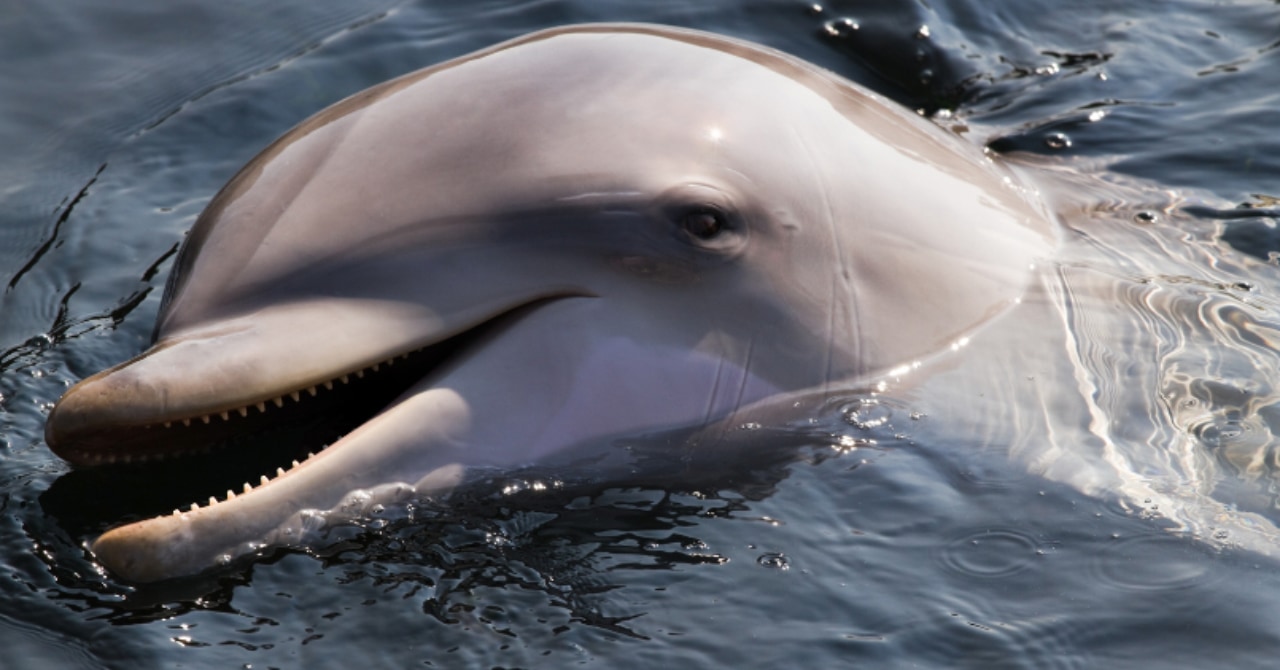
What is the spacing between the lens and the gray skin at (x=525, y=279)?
15.8 feet

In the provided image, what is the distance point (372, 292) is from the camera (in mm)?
5051

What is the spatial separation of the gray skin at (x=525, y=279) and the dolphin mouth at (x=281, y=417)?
1cm

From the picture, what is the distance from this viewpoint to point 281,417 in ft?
17.6

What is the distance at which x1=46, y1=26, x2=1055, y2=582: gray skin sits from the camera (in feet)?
15.8

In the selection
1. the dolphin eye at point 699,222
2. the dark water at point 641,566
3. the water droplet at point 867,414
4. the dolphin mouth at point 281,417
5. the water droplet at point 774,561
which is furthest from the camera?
the water droplet at point 867,414

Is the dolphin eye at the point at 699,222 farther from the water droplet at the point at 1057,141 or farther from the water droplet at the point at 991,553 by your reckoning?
the water droplet at the point at 1057,141

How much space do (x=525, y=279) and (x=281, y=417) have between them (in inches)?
40.1

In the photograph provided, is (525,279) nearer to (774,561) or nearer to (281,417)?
(281,417)

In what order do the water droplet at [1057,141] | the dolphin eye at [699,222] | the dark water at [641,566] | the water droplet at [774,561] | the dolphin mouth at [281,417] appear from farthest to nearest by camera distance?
the water droplet at [1057,141]
the dolphin eye at [699,222]
the water droplet at [774,561]
the dolphin mouth at [281,417]
the dark water at [641,566]

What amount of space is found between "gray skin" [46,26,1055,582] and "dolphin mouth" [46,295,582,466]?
1 centimetres

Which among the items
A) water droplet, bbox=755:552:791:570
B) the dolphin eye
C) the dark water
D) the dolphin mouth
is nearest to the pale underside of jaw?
the dolphin mouth

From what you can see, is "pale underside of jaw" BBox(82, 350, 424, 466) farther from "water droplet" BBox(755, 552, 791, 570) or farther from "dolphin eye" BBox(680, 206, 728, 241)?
"water droplet" BBox(755, 552, 791, 570)

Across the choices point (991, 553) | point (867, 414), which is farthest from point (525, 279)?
point (991, 553)

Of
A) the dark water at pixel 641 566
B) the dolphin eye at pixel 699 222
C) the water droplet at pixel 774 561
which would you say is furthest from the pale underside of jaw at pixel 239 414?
the water droplet at pixel 774 561
